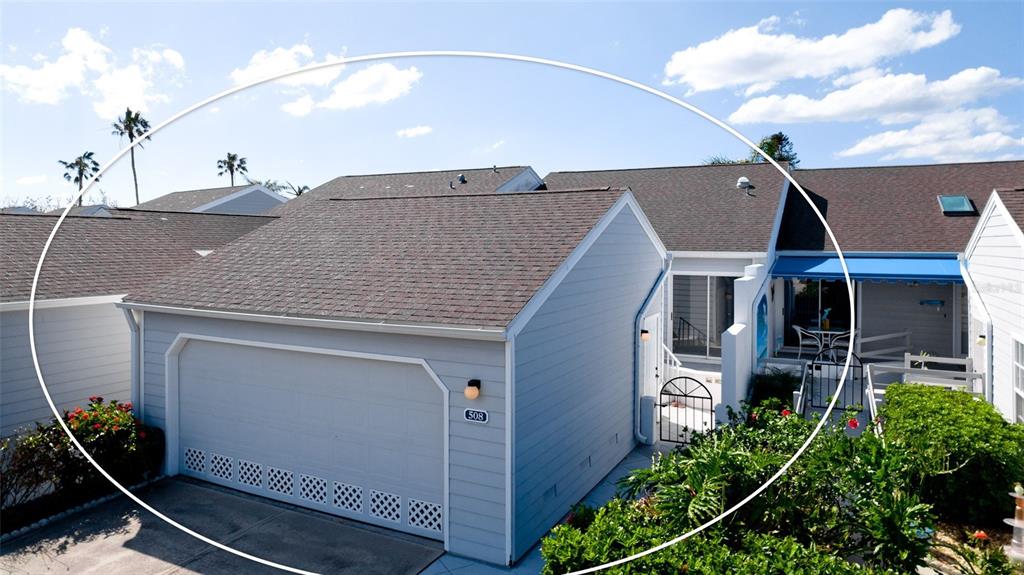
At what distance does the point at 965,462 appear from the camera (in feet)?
24.6

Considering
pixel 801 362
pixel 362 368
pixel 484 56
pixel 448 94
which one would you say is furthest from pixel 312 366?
pixel 801 362

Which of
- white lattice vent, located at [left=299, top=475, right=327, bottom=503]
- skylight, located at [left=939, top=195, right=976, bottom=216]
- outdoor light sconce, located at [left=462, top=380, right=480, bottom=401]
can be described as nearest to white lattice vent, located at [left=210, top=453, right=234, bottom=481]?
white lattice vent, located at [left=299, top=475, right=327, bottom=503]

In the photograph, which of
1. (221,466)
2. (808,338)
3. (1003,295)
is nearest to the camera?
(221,466)

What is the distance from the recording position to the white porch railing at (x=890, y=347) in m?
18.1

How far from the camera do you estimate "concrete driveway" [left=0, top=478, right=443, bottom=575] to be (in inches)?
312

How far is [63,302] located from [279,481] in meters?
5.24

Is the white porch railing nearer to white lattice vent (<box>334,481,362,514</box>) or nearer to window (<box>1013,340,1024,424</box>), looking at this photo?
window (<box>1013,340,1024,424</box>)

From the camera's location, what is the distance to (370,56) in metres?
6.47

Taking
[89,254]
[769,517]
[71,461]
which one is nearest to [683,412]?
[769,517]

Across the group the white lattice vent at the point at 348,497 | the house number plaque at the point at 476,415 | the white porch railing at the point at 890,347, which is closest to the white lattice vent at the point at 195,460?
the white lattice vent at the point at 348,497

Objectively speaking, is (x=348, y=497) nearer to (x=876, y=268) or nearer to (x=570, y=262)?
(x=570, y=262)

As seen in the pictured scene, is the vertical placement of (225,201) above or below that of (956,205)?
above

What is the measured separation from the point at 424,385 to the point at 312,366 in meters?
1.98

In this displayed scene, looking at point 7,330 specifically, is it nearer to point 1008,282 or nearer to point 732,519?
point 732,519
